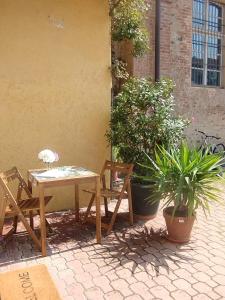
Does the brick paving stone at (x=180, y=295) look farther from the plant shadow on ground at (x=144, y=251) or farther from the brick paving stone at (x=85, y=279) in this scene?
the brick paving stone at (x=85, y=279)

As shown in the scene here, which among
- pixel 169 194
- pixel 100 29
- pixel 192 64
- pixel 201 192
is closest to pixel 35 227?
pixel 169 194

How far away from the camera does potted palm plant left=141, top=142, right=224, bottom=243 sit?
12.8 feet

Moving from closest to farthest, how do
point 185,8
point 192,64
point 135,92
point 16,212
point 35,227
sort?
point 16,212, point 35,227, point 135,92, point 185,8, point 192,64

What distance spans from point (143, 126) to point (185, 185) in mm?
1241

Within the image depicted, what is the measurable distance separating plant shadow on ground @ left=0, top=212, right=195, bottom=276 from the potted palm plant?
0.27 metres

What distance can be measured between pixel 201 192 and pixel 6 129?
2899mm

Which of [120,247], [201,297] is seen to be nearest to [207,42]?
[120,247]

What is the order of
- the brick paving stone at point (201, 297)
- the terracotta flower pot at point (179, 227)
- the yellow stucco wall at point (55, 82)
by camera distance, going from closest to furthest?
the brick paving stone at point (201, 297), the terracotta flower pot at point (179, 227), the yellow stucco wall at point (55, 82)

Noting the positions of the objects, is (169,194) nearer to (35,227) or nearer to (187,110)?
(35,227)

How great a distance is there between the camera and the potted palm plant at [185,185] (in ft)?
12.8

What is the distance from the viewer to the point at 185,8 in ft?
30.7

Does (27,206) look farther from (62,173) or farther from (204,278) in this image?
(204,278)

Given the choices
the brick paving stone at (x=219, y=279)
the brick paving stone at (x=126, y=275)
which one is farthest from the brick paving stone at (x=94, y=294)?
the brick paving stone at (x=219, y=279)

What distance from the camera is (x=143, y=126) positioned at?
478cm
